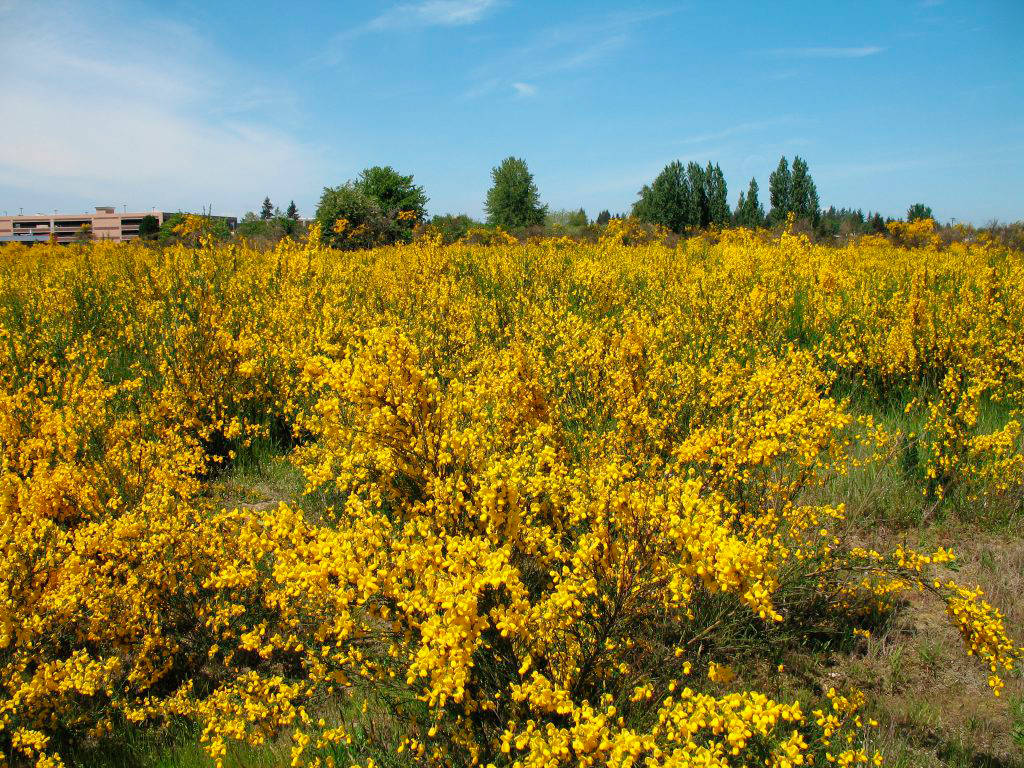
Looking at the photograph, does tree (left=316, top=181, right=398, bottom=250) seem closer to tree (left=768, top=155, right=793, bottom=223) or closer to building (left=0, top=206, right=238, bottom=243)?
tree (left=768, top=155, right=793, bottom=223)

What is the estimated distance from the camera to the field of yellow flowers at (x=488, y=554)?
6.14 ft

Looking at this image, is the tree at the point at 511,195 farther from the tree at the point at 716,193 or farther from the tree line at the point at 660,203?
the tree at the point at 716,193

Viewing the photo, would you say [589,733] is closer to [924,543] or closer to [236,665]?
[236,665]

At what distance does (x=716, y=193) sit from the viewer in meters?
51.9

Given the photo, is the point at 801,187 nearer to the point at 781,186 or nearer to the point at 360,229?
the point at 781,186

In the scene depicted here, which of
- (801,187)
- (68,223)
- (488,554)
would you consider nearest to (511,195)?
(801,187)

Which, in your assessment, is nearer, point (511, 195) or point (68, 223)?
point (511, 195)

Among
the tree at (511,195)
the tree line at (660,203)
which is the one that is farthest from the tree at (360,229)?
the tree at (511,195)

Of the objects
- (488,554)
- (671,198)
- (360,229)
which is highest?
(671,198)

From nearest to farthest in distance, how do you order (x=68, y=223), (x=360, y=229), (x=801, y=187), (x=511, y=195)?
1. (x=360, y=229)
2. (x=801, y=187)
3. (x=511, y=195)
4. (x=68, y=223)

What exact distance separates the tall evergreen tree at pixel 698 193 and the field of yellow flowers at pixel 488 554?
5007cm

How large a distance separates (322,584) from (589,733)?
92 cm

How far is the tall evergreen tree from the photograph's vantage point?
51.8m

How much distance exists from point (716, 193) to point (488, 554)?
55.5 metres
